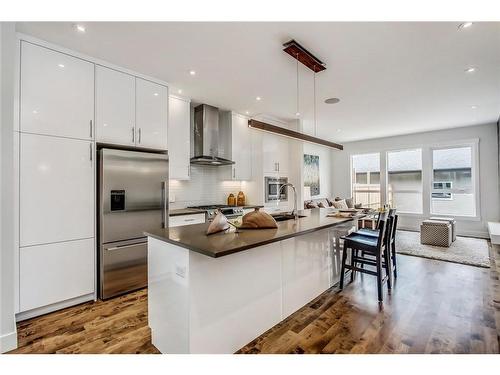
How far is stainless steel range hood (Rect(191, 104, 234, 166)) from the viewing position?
4.19 m

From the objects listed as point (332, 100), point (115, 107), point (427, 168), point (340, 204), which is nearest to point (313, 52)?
point (332, 100)

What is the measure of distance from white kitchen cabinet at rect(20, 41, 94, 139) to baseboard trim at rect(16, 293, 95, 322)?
170 centimetres

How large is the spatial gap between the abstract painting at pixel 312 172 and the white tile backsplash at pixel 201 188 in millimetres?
2998

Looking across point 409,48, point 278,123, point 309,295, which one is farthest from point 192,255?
point 278,123

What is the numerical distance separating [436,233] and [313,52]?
14.6ft

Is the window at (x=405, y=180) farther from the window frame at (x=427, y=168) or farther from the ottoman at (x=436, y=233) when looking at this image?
the ottoman at (x=436, y=233)

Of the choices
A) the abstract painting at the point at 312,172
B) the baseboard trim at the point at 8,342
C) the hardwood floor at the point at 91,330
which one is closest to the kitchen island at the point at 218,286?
the hardwood floor at the point at 91,330

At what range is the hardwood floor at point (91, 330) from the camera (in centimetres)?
190

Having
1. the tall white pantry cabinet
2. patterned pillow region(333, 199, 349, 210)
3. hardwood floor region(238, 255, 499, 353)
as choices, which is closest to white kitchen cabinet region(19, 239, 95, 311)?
the tall white pantry cabinet

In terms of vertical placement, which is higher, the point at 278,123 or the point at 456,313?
the point at 278,123

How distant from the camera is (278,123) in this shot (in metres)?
5.34

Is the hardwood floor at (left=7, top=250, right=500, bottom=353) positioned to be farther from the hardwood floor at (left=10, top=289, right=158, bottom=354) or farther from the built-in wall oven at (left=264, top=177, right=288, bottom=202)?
the built-in wall oven at (left=264, top=177, right=288, bottom=202)
